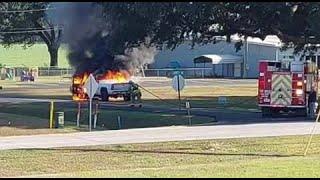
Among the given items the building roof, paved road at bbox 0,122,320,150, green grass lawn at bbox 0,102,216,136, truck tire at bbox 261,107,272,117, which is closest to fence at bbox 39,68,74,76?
the building roof

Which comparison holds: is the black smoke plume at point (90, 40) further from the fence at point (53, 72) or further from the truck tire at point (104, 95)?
the fence at point (53, 72)

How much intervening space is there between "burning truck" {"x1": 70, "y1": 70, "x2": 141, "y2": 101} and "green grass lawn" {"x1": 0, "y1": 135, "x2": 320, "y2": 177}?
25.7 meters

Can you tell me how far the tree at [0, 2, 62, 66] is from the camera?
8106 centimetres

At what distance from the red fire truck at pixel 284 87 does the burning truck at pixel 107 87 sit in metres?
13.8

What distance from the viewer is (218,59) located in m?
95.2

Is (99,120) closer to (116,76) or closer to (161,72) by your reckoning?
(116,76)

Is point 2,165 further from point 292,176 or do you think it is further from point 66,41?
point 66,41

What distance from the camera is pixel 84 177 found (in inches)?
494

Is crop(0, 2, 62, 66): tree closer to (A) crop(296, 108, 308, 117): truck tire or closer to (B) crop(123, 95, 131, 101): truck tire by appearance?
(B) crop(123, 95, 131, 101): truck tire

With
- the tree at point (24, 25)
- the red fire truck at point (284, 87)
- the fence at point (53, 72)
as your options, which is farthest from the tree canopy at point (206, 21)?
the fence at point (53, 72)

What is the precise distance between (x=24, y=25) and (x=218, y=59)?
80.1ft

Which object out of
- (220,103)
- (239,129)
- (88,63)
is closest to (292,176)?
(239,129)

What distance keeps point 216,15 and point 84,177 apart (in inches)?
912

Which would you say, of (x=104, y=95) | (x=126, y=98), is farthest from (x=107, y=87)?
(x=126, y=98)
